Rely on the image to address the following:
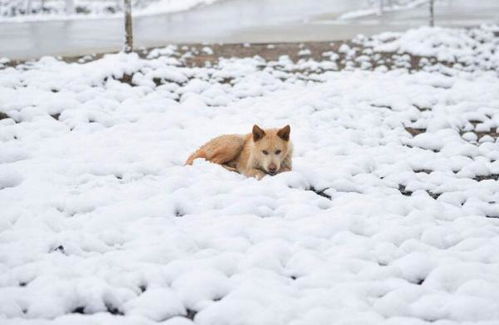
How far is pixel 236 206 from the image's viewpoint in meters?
5.75

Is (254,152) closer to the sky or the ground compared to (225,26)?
closer to the ground

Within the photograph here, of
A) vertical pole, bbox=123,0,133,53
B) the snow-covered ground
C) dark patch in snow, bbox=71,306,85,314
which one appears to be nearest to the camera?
dark patch in snow, bbox=71,306,85,314

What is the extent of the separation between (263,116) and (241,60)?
197 inches

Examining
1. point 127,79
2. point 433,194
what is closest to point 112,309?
point 433,194

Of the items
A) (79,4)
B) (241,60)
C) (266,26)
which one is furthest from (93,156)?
(79,4)

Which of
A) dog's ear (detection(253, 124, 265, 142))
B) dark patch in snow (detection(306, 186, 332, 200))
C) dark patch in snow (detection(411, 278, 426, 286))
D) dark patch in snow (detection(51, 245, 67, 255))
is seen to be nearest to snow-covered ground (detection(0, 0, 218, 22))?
dog's ear (detection(253, 124, 265, 142))

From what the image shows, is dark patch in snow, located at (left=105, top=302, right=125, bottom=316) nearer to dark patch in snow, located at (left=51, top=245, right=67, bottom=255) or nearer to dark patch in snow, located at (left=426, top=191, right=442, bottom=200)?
dark patch in snow, located at (left=51, top=245, right=67, bottom=255)

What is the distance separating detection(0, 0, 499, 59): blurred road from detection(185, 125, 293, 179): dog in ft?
32.9

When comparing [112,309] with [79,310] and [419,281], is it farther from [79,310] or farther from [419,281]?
[419,281]

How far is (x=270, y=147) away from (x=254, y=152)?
0.26 m

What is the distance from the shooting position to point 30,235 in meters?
4.84

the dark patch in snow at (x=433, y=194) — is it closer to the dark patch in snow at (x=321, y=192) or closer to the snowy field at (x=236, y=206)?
the snowy field at (x=236, y=206)

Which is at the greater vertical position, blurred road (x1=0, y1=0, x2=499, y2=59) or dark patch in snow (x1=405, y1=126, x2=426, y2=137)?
blurred road (x1=0, y1=0, x2=499, y2=59)

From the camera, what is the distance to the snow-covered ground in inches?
1078
